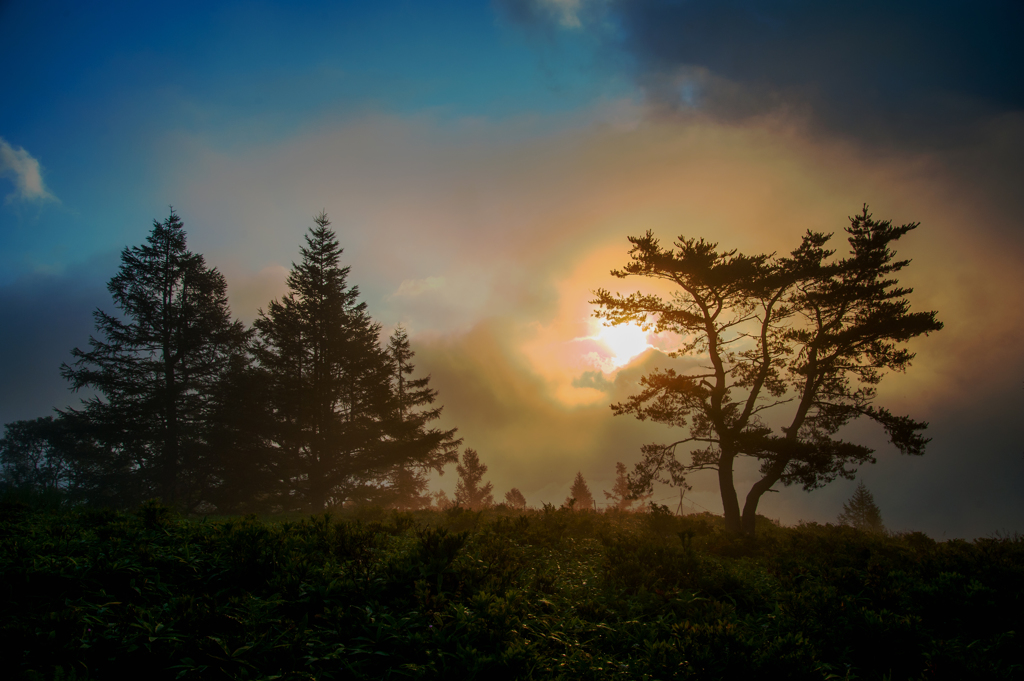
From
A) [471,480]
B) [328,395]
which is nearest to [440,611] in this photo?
[328,395]

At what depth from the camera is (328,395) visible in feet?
78.7

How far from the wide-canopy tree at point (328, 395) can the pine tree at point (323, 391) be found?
0.17 ft

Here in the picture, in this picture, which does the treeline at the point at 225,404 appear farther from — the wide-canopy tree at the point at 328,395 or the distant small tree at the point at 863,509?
the distant small tree at the point at 863,509

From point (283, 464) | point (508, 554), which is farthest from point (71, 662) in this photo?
point (283, 464)

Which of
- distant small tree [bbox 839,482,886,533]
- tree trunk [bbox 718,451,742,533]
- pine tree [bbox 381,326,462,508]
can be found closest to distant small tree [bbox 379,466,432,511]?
pine tree [bbox 381,326,462,508]

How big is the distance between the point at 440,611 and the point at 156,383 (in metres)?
26.4

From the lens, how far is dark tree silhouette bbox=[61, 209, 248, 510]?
923 inches

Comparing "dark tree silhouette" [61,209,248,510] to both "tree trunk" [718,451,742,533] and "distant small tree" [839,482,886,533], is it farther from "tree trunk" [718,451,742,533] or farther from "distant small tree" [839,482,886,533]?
"distant small tree" [839,482,886,533]

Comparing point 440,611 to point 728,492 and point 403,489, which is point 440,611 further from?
point 403,489

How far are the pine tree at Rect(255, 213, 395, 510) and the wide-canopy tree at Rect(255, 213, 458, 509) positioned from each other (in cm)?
5

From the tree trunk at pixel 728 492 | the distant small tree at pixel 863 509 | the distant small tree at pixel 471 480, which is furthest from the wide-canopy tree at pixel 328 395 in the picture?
the distant small tree at pixel 863 509

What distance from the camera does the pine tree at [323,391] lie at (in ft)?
77.5

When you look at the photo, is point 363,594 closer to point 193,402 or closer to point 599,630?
point 599,630

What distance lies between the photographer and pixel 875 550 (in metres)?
10.1
